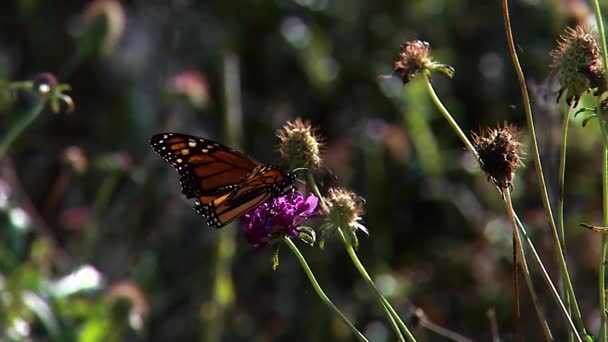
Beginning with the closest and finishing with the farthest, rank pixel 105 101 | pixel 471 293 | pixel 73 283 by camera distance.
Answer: pixel 73 283, pixel 471 293, pixel 105 101

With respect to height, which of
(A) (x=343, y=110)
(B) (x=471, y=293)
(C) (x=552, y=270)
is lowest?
(C) (x=552, y=270)

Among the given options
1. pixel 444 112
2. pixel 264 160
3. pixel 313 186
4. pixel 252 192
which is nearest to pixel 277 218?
pixel 313 186

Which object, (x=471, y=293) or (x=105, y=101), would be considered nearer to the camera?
(x=471, y=293)

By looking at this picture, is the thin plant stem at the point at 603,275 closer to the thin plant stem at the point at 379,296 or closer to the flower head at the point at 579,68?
the flower head at the point at 579,68

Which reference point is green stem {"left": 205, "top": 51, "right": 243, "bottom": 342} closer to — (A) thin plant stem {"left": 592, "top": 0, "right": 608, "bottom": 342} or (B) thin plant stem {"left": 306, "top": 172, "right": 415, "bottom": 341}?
(B) thin plant stem {"left": 306, "top": 172, "right": 415, "bottom": 341}

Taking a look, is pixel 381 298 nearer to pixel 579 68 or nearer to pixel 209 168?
pixel 579 68

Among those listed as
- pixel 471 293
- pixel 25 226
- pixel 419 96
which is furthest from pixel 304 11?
pixel 25 226

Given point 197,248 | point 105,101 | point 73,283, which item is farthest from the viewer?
point 105,101

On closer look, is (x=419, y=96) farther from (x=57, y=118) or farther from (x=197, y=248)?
(x=57, y=118)
